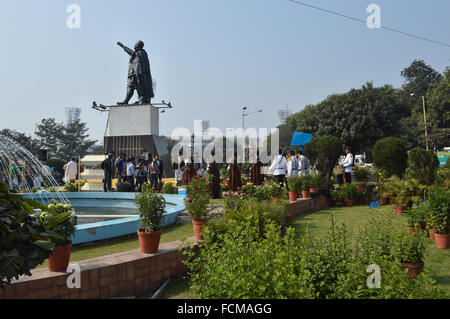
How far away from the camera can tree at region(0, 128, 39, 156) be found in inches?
1612

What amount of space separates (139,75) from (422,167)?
21189mm

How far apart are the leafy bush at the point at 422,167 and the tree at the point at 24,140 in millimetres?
45328

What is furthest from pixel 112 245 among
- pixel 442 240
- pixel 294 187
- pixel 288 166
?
pixel 288 166

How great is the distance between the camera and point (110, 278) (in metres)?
3.46

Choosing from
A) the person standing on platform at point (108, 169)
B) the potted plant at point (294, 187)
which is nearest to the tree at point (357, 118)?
the potted plant at point (294, 187)

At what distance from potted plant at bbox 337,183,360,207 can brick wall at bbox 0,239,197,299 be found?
664cm

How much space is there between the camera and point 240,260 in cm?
238

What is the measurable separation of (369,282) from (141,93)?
24.4 meters

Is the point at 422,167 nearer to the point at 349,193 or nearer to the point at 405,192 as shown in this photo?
the point at 405,192

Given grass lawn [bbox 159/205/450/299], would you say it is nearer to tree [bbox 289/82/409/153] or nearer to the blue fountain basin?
the blue fountain basin

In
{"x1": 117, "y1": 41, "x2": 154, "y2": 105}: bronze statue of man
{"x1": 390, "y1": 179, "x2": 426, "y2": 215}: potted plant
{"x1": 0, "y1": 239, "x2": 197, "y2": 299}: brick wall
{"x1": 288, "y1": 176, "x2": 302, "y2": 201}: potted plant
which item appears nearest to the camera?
{"x1": 0, "y1": 239, "x2": 197, "y2": 299}: brick wall

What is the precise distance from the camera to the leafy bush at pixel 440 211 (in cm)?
471

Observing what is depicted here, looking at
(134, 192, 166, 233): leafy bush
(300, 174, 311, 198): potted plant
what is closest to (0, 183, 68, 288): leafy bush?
(134, 192, 166, 233): leafy bush
